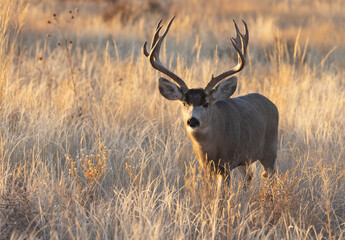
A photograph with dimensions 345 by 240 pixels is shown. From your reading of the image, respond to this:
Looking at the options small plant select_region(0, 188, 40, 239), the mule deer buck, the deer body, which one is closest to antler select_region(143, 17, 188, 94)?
the mule deer buck

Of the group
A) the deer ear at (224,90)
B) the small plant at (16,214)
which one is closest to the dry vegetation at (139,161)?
the small plant at (16,214)

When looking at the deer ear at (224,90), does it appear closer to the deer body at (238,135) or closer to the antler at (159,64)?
the deer body at (238,135)

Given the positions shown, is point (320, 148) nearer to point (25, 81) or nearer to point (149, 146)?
point (149, 146)

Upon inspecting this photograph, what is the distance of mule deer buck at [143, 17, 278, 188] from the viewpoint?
416 centimetres

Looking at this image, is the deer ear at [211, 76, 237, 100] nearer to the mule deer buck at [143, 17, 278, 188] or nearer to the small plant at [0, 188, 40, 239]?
the mule deer buck at [143, 17, 278, 188]

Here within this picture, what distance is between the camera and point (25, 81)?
770 centimetres

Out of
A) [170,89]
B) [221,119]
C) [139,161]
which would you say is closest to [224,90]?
[221,119]

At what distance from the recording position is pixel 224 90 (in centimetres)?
436

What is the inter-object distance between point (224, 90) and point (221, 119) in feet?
0.83

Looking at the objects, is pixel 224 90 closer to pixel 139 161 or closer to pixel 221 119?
pixel 221 119

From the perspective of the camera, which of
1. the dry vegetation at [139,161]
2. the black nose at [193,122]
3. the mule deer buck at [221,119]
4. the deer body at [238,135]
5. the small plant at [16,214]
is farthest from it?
the deer body at [238,135]

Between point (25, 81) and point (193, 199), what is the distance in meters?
4.33

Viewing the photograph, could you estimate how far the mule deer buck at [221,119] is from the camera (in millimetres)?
4156

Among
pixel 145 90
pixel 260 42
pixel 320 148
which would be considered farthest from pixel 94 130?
pixel 260 42
